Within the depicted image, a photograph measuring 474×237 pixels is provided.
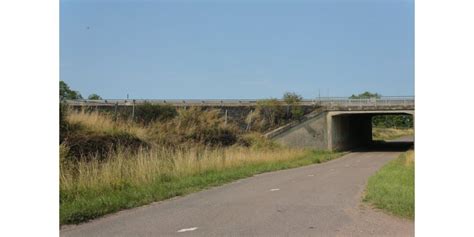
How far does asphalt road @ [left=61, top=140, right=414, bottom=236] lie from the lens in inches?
291

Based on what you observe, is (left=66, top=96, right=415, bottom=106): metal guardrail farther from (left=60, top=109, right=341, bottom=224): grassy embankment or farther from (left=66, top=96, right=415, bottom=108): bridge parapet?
(left=60, top=109, right=341, bottom=224): grassy embankment

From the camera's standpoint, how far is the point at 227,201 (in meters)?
10.9

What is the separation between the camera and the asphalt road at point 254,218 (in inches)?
291

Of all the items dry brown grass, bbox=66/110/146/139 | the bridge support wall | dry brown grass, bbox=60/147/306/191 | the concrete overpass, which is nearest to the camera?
dry brown grass, bbox=60/147/306/191

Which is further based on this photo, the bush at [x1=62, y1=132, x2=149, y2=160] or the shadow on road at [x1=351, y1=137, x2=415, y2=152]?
the shadow on road at [x1=351, y1=137, x2=415, y2=152]

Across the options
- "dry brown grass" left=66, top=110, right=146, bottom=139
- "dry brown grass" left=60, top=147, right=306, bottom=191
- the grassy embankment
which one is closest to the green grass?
the grassy embankment

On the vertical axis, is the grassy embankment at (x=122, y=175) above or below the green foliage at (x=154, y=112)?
below

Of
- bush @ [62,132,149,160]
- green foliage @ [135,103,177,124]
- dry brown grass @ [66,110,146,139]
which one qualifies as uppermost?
green foliage @ [135,103,177,124]

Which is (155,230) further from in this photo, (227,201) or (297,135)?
(297,135)

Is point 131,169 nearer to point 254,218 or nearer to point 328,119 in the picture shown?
point 254,218

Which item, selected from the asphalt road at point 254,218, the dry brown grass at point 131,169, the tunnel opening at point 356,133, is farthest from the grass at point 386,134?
the asphalt road at point 254,218

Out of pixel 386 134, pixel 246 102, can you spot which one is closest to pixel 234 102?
pixel 246 102

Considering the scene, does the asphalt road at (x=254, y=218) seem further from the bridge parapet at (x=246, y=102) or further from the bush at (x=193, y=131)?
the bridge parapet at (x=246, y=102)
